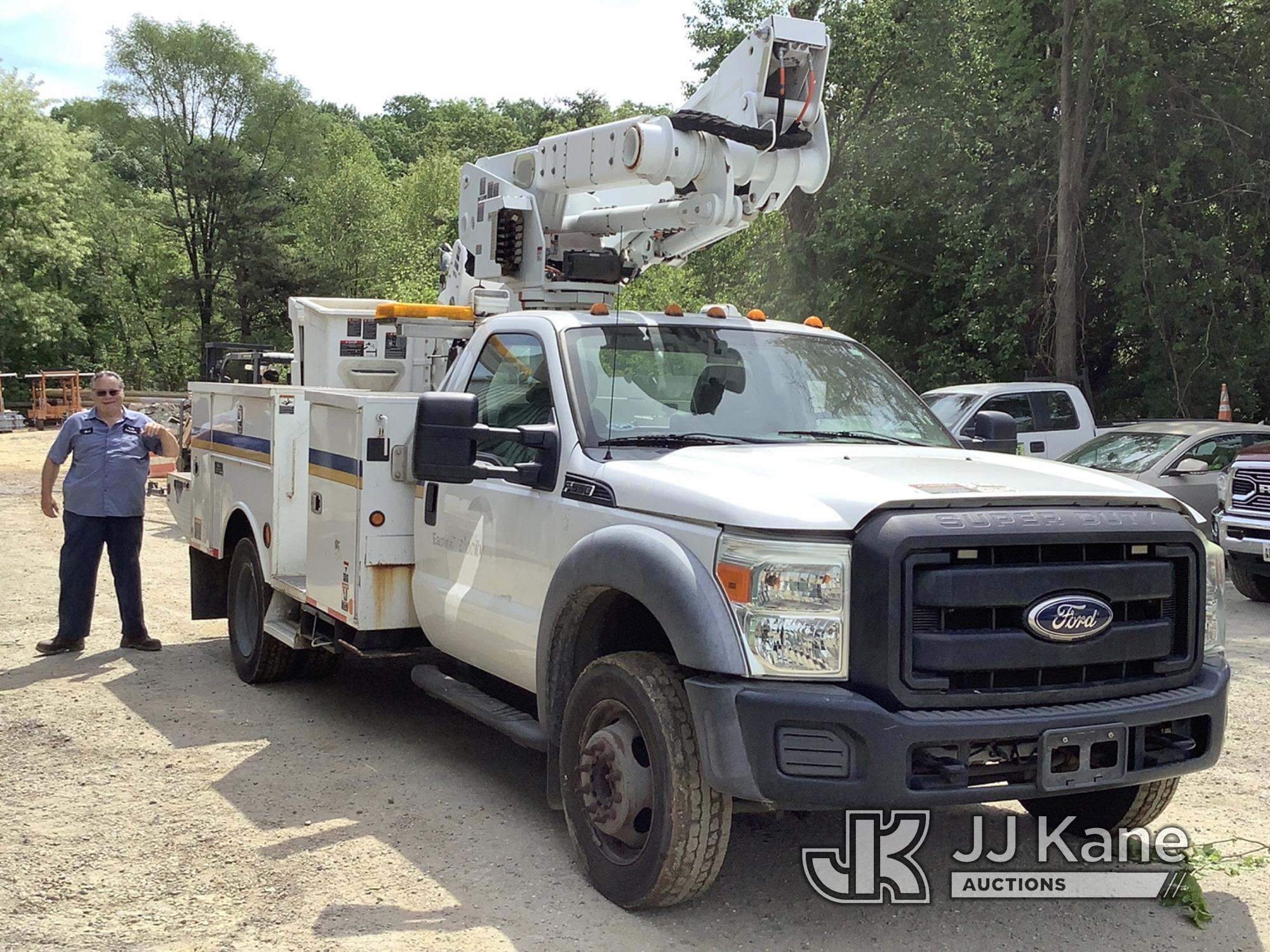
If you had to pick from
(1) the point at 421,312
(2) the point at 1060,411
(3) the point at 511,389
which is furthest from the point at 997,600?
(2) the point at 1060,411

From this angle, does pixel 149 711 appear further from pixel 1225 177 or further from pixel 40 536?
pixel 1225 177

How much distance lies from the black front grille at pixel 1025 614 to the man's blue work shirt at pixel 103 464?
657 cm

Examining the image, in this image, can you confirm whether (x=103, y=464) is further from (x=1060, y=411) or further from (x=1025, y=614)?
(x=1060, y=411)

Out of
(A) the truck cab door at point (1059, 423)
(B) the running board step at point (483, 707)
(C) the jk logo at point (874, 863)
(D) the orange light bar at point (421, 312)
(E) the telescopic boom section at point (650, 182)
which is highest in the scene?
(E) the telescopic boom section at point (650, 182)

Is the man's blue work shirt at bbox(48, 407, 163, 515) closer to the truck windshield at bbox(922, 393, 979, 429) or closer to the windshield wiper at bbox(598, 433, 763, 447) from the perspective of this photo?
the windshield wiper at bbox(598, 433, 763, 447)

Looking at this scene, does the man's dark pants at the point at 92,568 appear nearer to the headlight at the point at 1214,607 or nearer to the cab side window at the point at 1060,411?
the headlight at the point at 1214,607

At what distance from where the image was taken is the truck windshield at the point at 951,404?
52.2 ft

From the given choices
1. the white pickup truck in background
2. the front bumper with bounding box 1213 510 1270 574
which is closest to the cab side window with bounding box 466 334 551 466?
the front bumper with bounding box 1213 510 1270 574

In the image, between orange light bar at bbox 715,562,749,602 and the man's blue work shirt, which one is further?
the man's blue work shirt

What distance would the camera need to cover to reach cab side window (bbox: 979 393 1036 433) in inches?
647

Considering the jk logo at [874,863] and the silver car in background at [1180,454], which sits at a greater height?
the silver car in background at [1180,454]

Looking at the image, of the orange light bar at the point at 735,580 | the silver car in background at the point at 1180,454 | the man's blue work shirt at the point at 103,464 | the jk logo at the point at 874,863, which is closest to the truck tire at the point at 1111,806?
the jk logo at the point at 874,863

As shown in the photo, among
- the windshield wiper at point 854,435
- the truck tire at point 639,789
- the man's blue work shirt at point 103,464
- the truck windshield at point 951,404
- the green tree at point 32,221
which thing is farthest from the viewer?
the green tree at point 32,221

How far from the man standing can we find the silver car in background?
9.25m
